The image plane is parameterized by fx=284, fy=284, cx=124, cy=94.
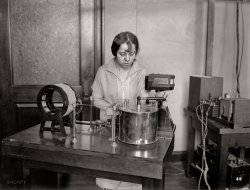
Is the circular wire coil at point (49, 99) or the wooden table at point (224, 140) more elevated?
the circular wire coil at point (49, 99)

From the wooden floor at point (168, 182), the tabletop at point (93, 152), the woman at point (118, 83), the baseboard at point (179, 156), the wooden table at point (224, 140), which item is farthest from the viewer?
the baseboard at point (179, 156)

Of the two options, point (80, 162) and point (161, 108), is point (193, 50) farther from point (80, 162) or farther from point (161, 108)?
point (80, 162)

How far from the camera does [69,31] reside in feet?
11.8

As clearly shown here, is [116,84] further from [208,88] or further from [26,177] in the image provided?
[26,177]

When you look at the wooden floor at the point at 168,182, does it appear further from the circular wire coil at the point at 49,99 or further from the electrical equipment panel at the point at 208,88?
the circular wire coil at the point at 49,99

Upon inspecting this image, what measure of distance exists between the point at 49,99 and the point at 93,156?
689 mm

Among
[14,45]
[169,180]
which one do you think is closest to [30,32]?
[14,45]

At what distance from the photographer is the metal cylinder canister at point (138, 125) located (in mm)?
1801

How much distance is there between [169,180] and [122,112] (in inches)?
77.4

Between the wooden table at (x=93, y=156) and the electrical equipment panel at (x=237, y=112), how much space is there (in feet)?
3.27

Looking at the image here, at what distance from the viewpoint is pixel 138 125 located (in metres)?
1.81

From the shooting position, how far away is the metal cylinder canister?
180 cm

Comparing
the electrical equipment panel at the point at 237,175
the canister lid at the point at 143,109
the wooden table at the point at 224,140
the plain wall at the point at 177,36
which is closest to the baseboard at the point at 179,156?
the plain wall at the point at 177,36

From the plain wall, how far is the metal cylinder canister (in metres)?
2.02
